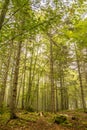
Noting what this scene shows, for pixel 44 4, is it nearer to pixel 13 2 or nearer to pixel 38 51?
pixel 13 2

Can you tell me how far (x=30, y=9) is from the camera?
20.3 ft

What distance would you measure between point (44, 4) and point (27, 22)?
1.59 m

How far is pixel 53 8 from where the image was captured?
261 inches

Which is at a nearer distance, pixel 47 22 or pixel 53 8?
pixel 47 22

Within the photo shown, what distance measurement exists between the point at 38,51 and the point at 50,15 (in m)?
17.4

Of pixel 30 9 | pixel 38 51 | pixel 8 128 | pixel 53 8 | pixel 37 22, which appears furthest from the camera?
pixel 38 51

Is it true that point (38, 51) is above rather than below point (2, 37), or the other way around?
above

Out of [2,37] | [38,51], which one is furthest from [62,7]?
[38,51]

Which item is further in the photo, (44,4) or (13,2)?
(44,4)

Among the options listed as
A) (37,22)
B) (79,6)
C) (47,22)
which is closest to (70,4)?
(79,6)

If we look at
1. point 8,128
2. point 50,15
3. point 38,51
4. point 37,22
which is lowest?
point 8,128

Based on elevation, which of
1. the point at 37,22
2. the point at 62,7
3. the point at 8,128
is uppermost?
the point at 62,7

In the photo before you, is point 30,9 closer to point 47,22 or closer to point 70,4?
point 47,22

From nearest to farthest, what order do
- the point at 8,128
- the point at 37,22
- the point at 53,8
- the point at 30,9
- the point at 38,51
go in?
the point at 37,22
the point at 30,9
the point at 53,8
the point at 8,128
the point at 38,51
